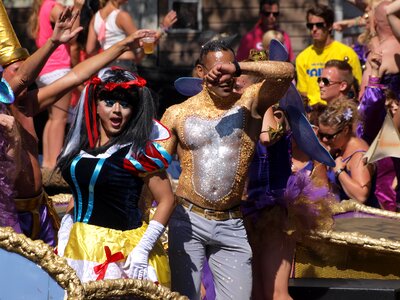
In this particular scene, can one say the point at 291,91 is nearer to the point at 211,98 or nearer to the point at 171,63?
the point at 211,98

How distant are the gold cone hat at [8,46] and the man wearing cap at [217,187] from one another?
0.96 m

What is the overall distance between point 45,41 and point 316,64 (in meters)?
2.50

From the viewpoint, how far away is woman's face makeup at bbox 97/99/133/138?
199 inches

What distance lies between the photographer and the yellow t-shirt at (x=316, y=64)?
401 inches

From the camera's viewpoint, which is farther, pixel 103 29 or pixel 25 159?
pixel 103 29

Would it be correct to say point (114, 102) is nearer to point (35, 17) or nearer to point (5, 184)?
point (5, 184)

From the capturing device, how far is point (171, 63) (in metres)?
Answer: 16.5

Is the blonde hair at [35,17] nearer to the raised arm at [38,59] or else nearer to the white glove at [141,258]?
the raised arm at [38,59]

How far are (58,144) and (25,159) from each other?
4221 millimetres

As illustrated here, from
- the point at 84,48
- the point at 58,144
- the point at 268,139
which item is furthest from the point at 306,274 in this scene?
the point at 84,48

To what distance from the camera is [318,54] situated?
10336 millimetres

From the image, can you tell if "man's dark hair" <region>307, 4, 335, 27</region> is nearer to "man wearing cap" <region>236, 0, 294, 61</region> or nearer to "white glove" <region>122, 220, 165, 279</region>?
"man wearing cap" <region>236, 0, 294, 61</region>

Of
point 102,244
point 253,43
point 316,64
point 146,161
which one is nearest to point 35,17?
point 253,43

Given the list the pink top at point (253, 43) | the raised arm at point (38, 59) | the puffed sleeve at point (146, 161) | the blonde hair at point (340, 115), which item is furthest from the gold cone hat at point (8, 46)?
the pink top at point (253, 43)
